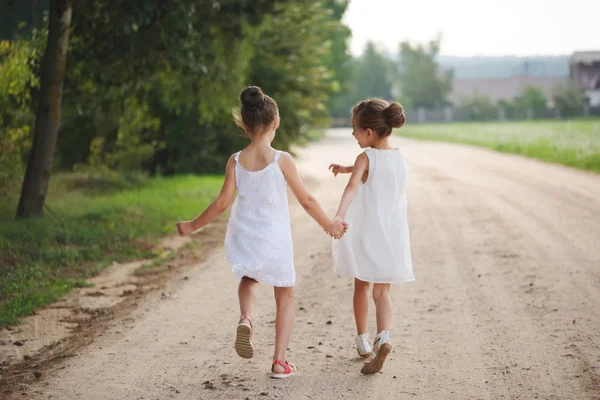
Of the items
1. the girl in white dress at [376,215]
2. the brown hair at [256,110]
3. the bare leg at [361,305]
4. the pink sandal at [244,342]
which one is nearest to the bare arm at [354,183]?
the girl in white dress at [376,215]

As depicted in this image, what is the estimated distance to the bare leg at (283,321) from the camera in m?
5.25

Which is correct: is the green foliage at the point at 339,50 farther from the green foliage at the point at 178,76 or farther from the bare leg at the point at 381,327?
the bare leg at the point at 381,327

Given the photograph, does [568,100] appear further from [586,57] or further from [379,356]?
[379,356]

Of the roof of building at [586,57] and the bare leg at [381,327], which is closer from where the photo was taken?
the bare leg at [381,327]

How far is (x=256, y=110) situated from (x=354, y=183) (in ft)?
2.66

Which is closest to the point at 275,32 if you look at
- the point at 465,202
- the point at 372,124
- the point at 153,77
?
the point at 153,77

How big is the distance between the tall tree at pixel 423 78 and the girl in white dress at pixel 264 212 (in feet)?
322

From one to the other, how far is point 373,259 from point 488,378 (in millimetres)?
1024

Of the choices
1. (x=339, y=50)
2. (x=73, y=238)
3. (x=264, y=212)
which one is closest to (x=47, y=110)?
(x=73, y=238)

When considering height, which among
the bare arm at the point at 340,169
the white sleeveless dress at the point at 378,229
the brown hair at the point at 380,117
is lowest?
the white sleeveless dress at the point at 378,229

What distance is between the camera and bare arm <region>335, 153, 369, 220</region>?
5.41 meters

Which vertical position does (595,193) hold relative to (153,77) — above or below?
below

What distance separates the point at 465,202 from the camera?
49.7ft

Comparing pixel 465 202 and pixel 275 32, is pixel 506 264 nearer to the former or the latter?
pixel 465 202
